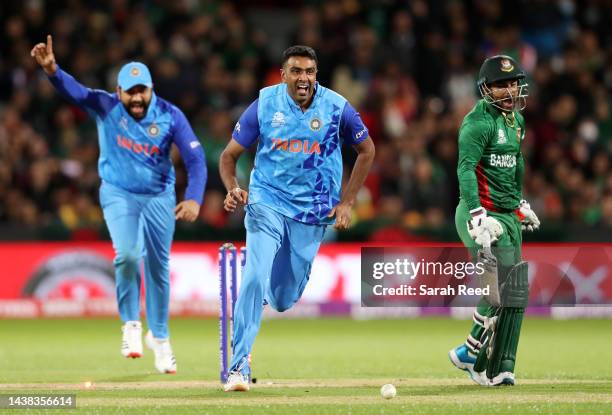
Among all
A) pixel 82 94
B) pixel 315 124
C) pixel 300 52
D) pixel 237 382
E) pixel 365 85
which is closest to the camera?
pixel 237 382

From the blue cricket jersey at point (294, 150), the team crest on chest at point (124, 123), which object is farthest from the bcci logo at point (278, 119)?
the team crest on chest at point (124, 123)

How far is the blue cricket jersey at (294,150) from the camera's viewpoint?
8773mm

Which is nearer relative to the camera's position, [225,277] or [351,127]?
[351,127]

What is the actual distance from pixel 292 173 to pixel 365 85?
10486 mm

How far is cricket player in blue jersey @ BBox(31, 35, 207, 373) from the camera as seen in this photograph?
1033cm

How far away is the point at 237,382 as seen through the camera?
8.48 m

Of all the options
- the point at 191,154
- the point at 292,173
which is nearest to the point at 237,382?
the point at 292,173

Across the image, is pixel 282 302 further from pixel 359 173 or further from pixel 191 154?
pixel 191 154

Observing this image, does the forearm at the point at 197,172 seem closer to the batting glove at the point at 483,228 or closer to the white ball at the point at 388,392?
the batting glove at the point at 483,228

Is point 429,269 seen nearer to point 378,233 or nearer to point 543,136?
point 378,233

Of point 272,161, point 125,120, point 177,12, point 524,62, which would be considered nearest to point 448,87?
point 524,62

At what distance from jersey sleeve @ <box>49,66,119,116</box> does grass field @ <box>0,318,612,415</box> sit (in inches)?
86.9

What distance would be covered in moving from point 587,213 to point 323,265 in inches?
156

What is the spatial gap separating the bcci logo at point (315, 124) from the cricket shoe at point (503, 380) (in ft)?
7.17
